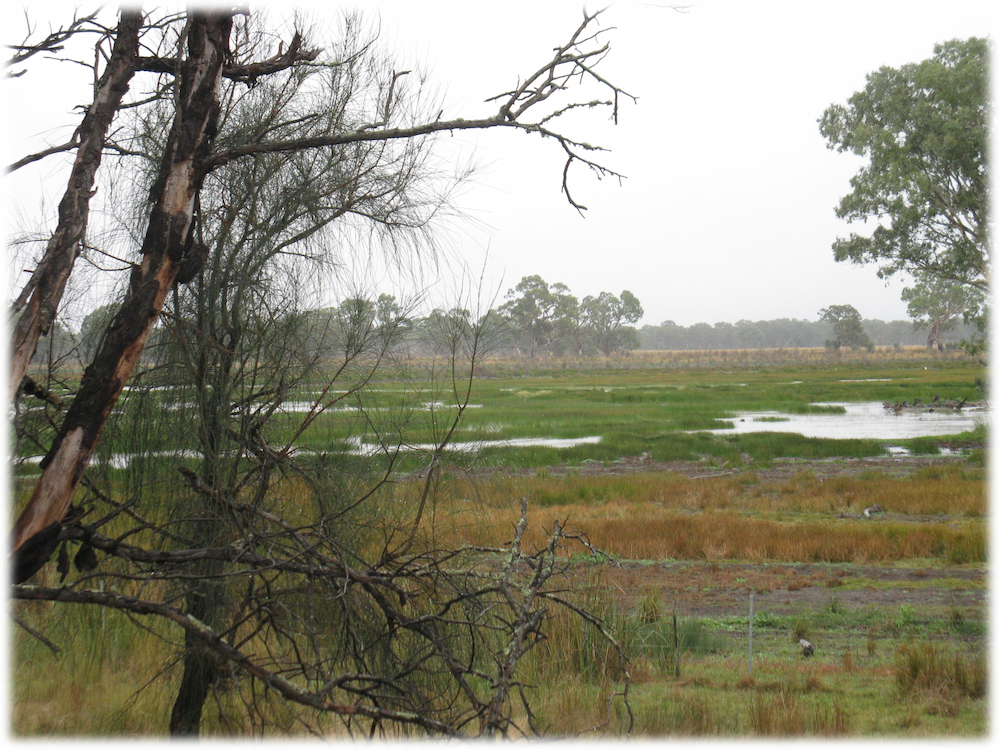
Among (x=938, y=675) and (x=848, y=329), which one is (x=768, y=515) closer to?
(x=938, y=675)

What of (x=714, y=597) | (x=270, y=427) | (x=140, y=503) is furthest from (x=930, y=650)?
(x=140, y=503)

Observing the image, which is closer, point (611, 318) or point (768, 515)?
point (768, 515)

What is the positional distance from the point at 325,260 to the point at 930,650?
6.45 meters

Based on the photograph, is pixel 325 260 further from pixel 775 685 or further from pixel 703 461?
pixel 703 461

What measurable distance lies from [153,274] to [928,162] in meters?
28.9

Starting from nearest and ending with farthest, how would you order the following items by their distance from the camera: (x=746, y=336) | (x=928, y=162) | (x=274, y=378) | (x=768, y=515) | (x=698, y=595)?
(x=274, y=378) < (x=698, y=595) < (x=768, y=515) < (x=928, y=162) < (x=746, y=336)

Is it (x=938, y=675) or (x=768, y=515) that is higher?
(x=938, y=675)

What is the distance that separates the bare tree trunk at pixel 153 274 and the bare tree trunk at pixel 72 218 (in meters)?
0.21

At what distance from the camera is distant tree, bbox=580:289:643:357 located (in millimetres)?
84188

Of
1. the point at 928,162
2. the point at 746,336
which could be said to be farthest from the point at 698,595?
the point at 746,336

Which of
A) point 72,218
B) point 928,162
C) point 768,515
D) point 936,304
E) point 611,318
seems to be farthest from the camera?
point 611,318

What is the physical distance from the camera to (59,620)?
3574 millimetres

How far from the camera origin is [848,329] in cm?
9388

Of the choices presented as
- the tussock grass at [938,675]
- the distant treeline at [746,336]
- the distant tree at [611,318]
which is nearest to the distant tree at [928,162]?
the tussock grass at [938,675]
